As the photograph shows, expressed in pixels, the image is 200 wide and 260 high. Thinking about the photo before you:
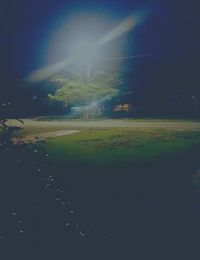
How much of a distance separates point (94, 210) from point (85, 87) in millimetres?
1680

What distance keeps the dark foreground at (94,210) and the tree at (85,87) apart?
3.44ft

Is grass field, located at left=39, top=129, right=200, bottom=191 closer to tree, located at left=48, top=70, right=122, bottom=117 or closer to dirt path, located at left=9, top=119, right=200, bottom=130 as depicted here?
dirt path, located at left=9, top=119, right=200, bottom=130

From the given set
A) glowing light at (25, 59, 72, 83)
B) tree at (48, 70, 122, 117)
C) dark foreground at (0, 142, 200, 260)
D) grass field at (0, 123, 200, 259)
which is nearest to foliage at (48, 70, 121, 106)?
tree at (48, 70, 122, 117)

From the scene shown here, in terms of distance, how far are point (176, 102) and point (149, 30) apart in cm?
113

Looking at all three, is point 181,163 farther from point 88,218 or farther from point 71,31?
point 71,31

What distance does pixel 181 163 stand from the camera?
16.1 feet

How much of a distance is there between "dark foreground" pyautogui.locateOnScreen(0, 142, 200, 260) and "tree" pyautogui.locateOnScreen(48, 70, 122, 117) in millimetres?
1049

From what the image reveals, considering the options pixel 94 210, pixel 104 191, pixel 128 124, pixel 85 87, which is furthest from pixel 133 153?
pixel 85 87

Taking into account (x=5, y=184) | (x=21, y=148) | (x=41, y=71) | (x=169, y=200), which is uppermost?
(x=41, y=71)

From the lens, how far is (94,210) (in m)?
4.36

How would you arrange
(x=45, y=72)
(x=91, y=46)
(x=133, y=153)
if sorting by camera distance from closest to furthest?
(x=45, y=72) < (x=91, y=46) < (x=133, y=153)

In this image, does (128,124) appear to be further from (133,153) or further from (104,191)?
(104,191)

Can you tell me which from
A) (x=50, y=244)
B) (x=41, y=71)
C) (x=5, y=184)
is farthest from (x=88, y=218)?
(x=41, y=71)

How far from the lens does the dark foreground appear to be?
2949mm
